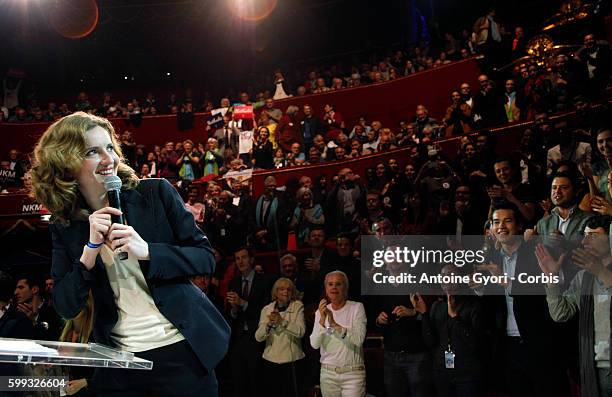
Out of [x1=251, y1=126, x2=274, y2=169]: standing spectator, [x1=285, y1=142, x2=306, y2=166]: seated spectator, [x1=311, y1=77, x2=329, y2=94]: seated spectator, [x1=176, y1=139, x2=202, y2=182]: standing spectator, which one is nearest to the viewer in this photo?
[x1=285, y1=142, x2=306, y2=166]: seated spectator

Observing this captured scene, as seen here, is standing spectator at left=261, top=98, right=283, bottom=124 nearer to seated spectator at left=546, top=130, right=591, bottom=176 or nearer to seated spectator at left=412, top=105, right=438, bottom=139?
seated spectator at left=412, top=105, right=438, bottom=139

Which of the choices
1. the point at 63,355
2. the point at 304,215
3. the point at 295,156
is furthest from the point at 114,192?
the point at 295,156

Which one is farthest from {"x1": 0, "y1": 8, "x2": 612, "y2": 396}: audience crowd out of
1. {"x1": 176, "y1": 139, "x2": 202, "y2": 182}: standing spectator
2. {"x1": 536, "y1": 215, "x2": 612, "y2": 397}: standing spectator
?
{"x1": 176, "y1": 139, "x2": 202, "y2": 182}: standing spectator

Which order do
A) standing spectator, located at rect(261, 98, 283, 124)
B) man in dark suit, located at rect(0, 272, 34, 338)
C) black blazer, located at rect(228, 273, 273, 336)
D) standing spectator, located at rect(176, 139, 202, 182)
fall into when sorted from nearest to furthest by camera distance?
man in dark suit, located at rect(0, 272, 34, 338) → black blazer, located at rect(228, 273, 273, 336) → standing spectator, located at rect(176, 139, 202, 182) → standing spectator, located at rect(261, 98, 283, 124)

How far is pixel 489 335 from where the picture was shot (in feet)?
16.8

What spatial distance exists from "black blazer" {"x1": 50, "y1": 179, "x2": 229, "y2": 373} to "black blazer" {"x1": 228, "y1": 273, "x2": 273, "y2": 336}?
469cm

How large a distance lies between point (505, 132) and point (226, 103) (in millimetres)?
6645

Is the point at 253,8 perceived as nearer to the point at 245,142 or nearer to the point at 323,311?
the point at 245,142

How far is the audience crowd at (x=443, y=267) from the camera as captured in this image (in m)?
4.72

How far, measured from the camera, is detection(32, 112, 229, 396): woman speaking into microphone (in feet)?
6.01

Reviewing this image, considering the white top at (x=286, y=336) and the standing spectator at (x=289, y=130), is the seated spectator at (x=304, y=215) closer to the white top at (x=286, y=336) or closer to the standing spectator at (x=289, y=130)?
the white top at (x=286, y=336)

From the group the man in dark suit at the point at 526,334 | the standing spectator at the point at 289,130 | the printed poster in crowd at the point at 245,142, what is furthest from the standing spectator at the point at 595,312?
the standing spectator at the point at 289,130

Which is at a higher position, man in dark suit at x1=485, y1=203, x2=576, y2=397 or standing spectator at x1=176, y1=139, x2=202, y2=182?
standing spectator at x1=176, y1=139, x2=202, y2=182

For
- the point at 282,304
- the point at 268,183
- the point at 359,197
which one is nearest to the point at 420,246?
the point at 282,304
